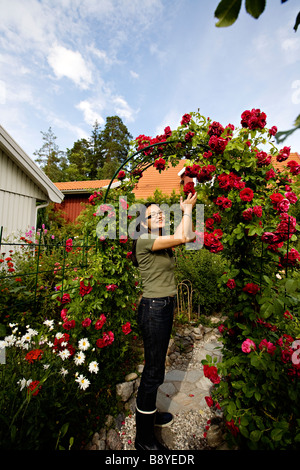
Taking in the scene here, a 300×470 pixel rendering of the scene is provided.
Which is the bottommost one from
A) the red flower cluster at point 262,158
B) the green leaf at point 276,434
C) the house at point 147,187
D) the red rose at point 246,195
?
the green leaf at point 276,434

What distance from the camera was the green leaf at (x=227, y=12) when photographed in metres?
0.41

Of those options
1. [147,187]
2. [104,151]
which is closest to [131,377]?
[147,187]

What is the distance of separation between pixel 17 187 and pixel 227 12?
570cm

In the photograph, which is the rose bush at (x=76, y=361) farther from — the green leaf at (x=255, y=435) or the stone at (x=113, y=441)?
the green leaf at (x=255, y=435)

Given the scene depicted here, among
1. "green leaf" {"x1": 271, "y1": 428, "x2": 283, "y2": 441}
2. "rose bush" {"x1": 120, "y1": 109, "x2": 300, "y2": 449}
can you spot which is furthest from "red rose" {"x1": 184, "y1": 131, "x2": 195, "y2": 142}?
"green leaf" {"x1": 271, "y1": 428, "x2": 283, "y2": 441}

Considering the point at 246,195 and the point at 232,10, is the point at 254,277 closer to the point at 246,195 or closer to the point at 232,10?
the point at 246,195

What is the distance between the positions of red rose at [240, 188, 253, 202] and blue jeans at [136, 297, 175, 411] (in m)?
0.84

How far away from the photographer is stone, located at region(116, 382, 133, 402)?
6.82 ft

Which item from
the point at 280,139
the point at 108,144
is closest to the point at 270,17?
the point at 280,139

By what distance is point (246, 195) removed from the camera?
4.52 ft

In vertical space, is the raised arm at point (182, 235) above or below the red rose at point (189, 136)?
below

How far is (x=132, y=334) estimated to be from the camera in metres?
2.65

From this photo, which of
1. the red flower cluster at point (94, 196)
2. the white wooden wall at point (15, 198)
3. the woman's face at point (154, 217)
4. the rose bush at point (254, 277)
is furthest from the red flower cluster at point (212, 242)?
the white wooden wall at point (15, 198)
